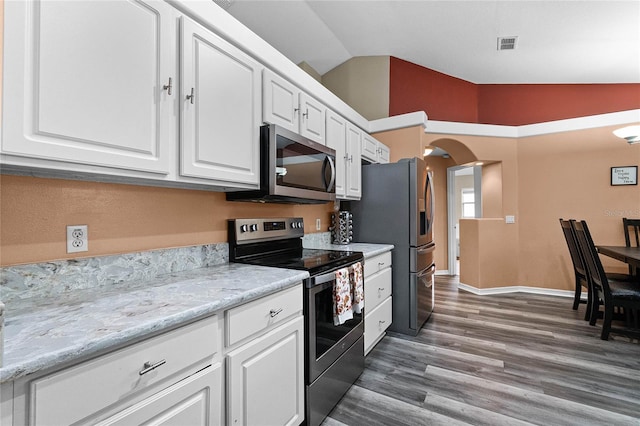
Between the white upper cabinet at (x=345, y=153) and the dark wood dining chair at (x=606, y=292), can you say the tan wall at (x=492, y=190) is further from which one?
the white upper cabinet at (x=345, y=153)

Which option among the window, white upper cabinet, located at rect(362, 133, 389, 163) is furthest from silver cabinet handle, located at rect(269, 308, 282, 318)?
the window

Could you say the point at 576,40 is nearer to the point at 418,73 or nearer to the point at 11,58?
the point at 418,73

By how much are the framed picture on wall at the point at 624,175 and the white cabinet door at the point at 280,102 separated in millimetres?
4508

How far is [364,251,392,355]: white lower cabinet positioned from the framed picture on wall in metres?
3.53

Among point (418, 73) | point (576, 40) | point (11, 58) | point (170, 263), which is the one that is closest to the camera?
point (11, 58)

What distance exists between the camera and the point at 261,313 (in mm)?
1312

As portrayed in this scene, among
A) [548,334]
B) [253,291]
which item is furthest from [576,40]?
[253,291]

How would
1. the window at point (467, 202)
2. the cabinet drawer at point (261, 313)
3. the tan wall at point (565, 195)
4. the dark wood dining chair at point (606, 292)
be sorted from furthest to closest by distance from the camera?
the window at point (467, 202), the tan wall at point (565, 195), the dark wood dining chair at point (606, 292), the cabinet drawer at point (261, 313)

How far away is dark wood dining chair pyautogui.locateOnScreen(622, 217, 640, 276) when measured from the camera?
374 centimetres

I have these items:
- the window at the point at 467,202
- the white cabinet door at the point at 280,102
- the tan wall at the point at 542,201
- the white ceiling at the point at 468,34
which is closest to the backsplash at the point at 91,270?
the white cabinet door at the point at 280,102

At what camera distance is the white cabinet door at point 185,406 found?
2.79ft

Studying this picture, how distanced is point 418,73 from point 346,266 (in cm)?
362

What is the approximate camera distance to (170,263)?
159cm

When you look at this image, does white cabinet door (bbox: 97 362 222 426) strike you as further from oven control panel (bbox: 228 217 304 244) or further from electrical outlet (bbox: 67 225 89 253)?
oven control panel (bbox: 228 217 304 244)
